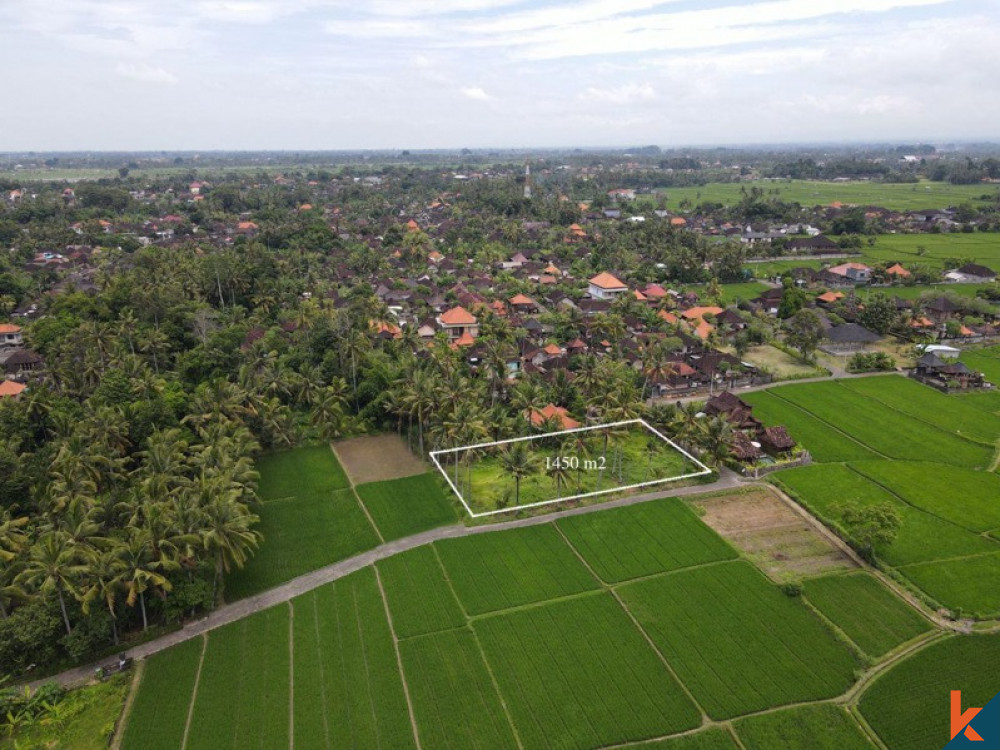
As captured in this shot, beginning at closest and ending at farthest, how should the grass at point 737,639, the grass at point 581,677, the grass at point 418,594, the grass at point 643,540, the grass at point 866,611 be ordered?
the grass at point 581,677
the grass at point 737,639
the grass at point 866,611
the grass at point 418,594
the grass at point 643,540

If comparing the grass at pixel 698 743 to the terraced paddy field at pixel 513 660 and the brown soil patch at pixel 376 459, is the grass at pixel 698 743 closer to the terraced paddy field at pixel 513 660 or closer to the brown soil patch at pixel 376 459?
the terraced paddy field at pixel 513 660

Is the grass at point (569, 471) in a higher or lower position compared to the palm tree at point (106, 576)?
lower

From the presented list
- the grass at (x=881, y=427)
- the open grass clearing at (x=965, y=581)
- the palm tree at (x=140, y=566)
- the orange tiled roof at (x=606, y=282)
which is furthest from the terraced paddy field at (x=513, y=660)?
the orange tiled roof at (x=606, y=282)

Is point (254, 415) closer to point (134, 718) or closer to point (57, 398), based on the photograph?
point (57, 398)

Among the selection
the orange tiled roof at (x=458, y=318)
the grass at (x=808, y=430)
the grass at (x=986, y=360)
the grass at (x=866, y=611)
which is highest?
the orange tiled roof at (x=458, y=318)

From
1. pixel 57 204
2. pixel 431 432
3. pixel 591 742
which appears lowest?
pixel 591 742

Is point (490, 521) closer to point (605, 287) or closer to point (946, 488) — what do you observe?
point (946, 488)

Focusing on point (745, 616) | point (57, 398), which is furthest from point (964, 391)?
point (57, 398)
